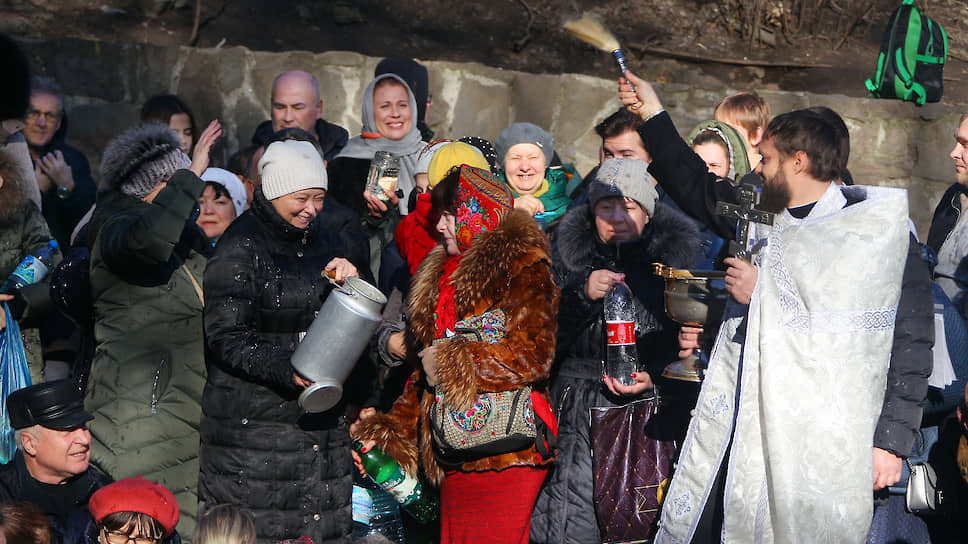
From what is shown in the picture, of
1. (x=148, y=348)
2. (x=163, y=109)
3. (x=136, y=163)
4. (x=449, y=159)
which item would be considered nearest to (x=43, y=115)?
(x=163, y=109)

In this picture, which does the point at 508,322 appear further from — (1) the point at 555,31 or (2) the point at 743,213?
(1) the point at 555,31

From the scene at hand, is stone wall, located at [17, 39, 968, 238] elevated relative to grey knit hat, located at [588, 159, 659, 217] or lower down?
elevated

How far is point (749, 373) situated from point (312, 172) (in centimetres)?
198

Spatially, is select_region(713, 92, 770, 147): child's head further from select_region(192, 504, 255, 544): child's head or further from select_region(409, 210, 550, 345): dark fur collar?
select_region(192, 504, 255, 544): child's head

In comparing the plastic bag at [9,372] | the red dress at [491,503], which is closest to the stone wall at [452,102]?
the plastic bag at [9,372]

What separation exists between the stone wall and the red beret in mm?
3485

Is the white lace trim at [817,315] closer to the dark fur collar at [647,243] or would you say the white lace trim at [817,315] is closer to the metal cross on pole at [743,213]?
the metal cross on pole at [743,213]

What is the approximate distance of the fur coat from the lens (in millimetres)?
3662

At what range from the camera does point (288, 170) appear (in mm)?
4227

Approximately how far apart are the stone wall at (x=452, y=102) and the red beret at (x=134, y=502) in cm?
348

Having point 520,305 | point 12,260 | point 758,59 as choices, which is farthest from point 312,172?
point 758,59

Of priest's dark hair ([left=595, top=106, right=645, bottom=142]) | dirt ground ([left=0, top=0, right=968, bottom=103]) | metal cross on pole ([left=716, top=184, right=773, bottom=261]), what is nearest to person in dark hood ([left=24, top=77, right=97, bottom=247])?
dirt ground ([left=0, top=0, right=968, bottom=103])

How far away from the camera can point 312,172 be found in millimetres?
4281

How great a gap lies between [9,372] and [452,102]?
357cm
